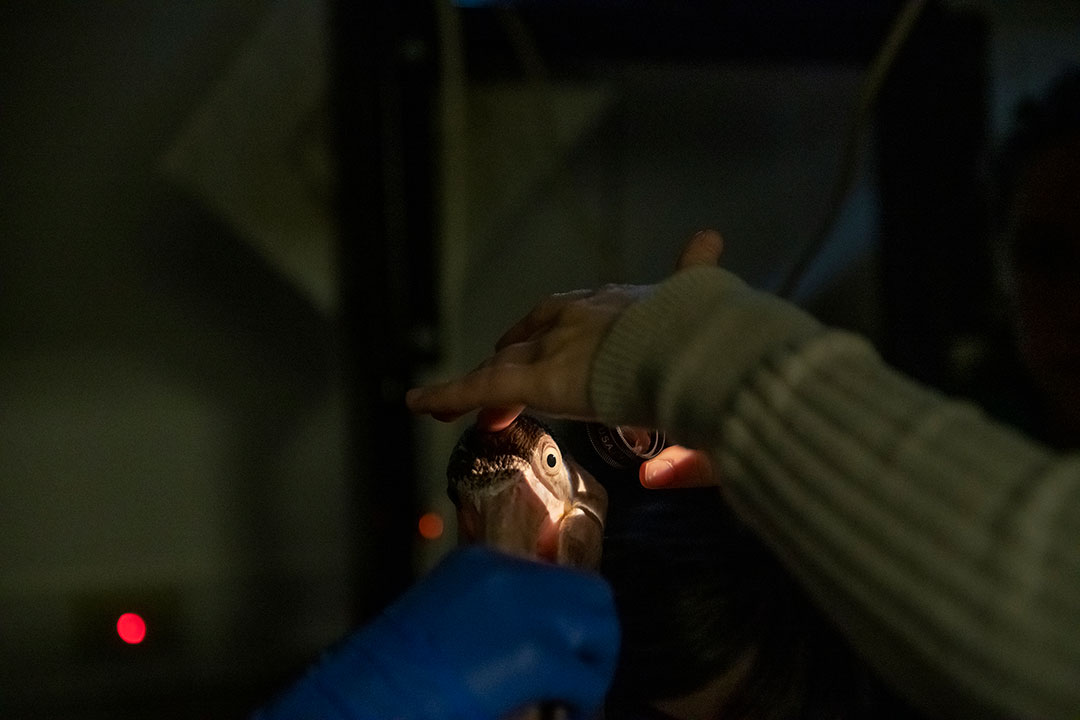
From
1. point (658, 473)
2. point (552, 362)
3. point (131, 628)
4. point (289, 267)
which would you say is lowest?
point (131, 628)

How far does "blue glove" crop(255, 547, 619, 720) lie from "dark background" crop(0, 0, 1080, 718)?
569 mm

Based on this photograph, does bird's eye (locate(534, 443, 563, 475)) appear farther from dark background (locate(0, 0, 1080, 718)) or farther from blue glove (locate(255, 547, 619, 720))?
dark background (locate(0, 0, 1080, 718))

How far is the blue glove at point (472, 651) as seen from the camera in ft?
1.06

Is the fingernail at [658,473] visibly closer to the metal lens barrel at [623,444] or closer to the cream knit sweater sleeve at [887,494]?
the metal lens barrel at [623,444]

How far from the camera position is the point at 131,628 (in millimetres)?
979

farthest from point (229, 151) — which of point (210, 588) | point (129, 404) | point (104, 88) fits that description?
point (210, 588)

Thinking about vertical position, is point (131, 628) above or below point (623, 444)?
below

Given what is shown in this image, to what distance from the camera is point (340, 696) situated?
326 mm

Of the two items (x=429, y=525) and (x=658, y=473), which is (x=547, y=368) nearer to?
(x=658, y=473)

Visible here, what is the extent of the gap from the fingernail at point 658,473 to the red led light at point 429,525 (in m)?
0.48

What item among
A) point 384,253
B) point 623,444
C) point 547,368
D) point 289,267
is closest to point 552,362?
point 547,368

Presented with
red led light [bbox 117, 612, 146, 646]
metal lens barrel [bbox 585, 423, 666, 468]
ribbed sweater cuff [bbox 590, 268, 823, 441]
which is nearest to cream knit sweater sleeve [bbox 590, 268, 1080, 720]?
ribbed sweater cuff [bbox 590, 268, 823, 441]

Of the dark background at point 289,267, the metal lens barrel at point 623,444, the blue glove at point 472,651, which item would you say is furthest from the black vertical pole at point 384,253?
the blue glove at point 472,651

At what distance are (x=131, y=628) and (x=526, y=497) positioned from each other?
73 centimetres
